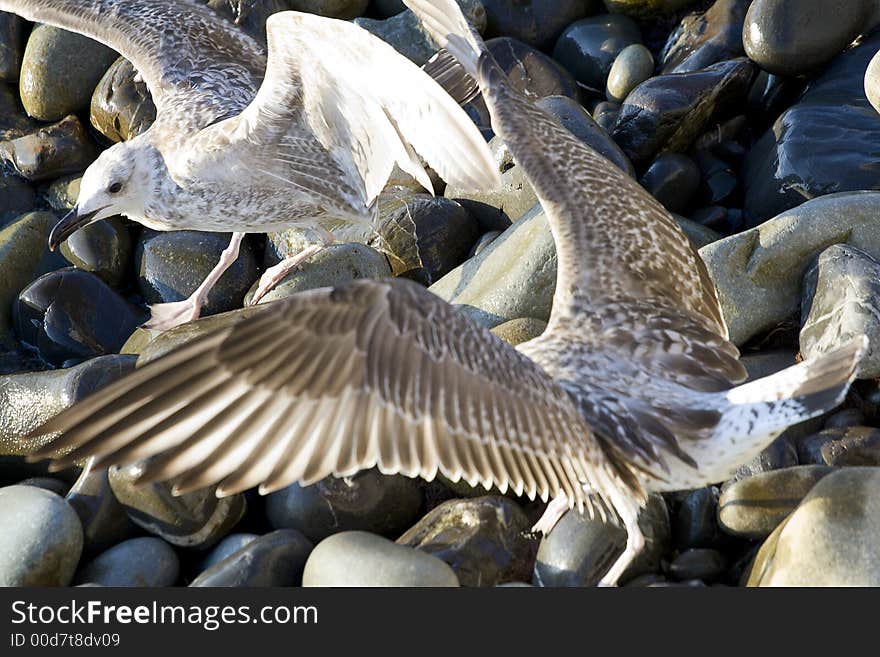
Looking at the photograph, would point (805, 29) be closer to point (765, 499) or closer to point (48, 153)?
point (765, 499)

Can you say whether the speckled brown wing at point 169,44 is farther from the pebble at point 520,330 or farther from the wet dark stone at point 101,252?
the pebble at point 520,330

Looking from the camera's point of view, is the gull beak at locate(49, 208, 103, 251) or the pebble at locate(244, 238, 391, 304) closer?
the gull beak at locate(49, 208, 103, 251)

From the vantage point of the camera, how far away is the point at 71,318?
6109mm

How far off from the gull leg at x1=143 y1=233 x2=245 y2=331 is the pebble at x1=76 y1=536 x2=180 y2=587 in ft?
5.09

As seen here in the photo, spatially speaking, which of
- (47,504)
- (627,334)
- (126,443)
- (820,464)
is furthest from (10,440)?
(820,464)

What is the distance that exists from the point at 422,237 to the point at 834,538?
3.39m

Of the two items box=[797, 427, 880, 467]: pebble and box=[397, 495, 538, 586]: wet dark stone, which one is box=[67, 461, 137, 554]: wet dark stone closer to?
box=[397, 495, 538, 586]: wet dark stone

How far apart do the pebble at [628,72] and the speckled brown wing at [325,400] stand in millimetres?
4350

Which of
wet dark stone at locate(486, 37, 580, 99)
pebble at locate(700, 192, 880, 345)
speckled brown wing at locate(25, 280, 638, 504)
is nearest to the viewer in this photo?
speckled brown wing at locate(25, 280, 638, 504)

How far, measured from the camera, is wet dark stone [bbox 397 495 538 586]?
164 inches

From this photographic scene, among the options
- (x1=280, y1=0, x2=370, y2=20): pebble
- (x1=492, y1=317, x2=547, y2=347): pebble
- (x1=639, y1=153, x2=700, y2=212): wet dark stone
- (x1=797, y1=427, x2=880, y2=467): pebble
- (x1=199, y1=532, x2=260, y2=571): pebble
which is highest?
(x1=280, y1=0, x2=370, y2=20): pebble

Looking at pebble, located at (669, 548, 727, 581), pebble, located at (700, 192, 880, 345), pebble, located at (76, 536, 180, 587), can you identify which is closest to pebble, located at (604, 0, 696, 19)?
pebble, located at (700, 192, 880, 345)

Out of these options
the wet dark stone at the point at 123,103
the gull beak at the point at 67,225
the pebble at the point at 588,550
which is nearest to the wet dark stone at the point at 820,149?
the pebble at the point at 588,550

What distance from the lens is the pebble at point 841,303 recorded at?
4703 millimetres
